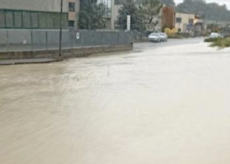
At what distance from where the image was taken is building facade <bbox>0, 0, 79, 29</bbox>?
34.3 m

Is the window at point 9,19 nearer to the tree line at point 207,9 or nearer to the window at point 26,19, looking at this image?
the window at point 26,19

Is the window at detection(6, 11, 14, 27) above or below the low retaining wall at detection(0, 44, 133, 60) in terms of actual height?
above

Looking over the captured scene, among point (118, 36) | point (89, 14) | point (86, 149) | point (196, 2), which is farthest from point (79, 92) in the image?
point (196, 2)

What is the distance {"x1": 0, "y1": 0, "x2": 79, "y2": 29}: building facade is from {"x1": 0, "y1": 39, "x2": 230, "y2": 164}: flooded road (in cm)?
1520

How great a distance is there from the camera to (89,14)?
56281 millimetres

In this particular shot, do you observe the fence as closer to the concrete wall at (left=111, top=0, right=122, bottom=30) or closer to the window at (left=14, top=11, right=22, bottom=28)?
the window at (left=14, top=11, right=22, bottom=28)

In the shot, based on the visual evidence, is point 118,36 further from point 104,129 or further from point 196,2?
point 196,2

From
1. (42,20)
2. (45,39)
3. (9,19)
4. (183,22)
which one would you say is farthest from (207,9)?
(9,19)

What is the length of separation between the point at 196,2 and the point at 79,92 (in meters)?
165

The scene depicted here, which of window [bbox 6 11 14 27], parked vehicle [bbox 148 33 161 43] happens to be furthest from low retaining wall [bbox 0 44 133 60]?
parked vehicle [bbox 148 33 161 43]

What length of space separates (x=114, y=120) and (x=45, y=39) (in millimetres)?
25320

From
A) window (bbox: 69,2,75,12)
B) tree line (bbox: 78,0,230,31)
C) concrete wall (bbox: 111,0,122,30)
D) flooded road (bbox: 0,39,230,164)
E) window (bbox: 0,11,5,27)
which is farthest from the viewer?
concrete wall (bbox: 111,0,122,30)

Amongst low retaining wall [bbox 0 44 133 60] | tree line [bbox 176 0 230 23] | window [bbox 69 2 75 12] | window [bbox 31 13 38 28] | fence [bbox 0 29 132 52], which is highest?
tree line [bbox 176 0 230 23]

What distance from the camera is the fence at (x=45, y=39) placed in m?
32.6
